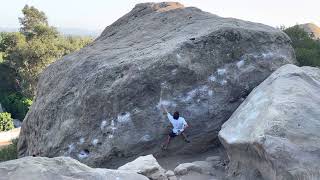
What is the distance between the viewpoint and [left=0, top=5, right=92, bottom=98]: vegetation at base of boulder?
37.3 m

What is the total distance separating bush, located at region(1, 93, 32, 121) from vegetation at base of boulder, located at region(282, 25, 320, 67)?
20236 millimetres

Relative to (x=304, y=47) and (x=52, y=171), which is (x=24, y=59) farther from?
(x=52, y=171)

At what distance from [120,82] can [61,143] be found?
6.48ft

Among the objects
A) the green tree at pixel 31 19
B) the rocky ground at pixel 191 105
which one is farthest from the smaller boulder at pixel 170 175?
the green tree at pixel 31 19

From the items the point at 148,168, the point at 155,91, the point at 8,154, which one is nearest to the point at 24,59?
the point at 8,154

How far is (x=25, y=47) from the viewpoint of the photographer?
123ft

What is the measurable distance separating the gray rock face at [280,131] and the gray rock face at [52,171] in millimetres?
2081

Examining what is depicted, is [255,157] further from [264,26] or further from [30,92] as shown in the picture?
[30,92]

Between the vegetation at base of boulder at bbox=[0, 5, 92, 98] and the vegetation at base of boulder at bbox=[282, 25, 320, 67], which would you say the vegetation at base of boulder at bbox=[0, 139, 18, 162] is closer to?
the vegetation at base of boulder at bbox=[282, 25, 320, 67]

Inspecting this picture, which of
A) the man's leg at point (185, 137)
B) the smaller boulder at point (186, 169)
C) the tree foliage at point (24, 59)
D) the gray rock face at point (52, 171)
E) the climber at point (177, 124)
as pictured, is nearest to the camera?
the gray rock face at point (52, 171)

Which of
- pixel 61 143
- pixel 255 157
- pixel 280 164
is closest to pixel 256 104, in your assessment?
pixel 255 157

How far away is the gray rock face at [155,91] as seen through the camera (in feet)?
36.0

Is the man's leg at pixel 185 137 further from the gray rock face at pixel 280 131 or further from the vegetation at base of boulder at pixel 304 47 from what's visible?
the vegetation at base of boulder at pixel 304 47

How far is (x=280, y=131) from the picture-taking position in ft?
25.0
